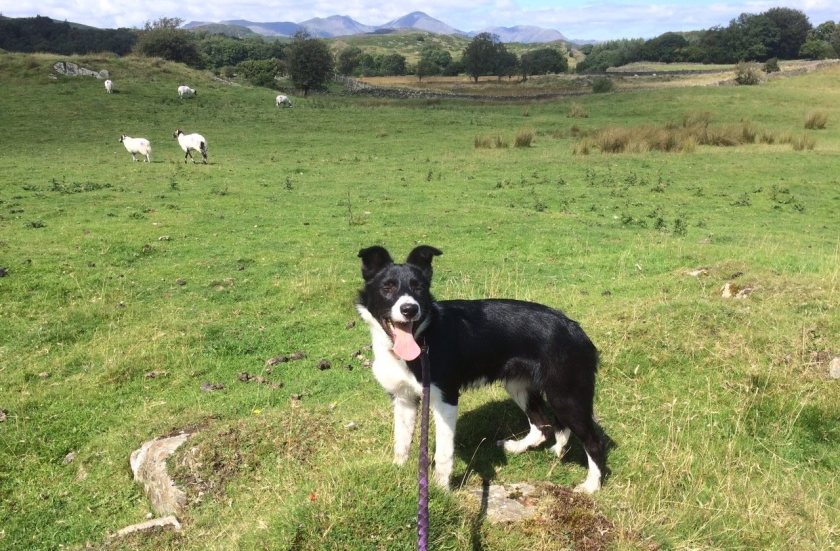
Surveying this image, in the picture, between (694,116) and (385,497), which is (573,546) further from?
(694,116)

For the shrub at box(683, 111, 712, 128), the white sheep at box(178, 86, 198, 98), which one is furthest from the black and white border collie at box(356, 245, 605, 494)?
the white sheep at box(178, 86, 198, 98)

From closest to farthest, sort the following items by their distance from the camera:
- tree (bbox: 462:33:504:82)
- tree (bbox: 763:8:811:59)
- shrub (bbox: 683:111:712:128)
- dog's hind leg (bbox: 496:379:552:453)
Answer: dog's hind leg (bbox: 496:379:552:453), shrub (bbox: 683:111:712:128), tree (bbox: 462:33:504:82), tree (bbox: 763:8:811:59)

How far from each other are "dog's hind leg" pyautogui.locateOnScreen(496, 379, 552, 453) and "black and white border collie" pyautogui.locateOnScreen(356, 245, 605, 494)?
25 cm

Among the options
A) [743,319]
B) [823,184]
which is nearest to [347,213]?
[743,319]

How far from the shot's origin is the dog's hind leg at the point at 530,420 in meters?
5.77

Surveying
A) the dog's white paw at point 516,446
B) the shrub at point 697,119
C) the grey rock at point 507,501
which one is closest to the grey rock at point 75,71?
the shrub at point 697,119

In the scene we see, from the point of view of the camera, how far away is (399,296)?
4.65m

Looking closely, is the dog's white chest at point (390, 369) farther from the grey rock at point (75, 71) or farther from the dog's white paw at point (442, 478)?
the grey rock at point (75, 71)

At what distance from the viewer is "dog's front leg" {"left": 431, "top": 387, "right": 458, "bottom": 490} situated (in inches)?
193

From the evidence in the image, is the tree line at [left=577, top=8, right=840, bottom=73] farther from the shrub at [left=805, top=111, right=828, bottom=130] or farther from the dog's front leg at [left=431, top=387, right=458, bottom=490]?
the dog's front leg at [left=431, top=387, right=458, bottom=490]

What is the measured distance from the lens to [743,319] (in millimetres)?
8031

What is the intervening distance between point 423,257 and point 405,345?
807 mm

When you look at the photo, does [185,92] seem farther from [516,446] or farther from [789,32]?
[789,32]

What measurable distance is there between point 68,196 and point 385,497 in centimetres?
1851
